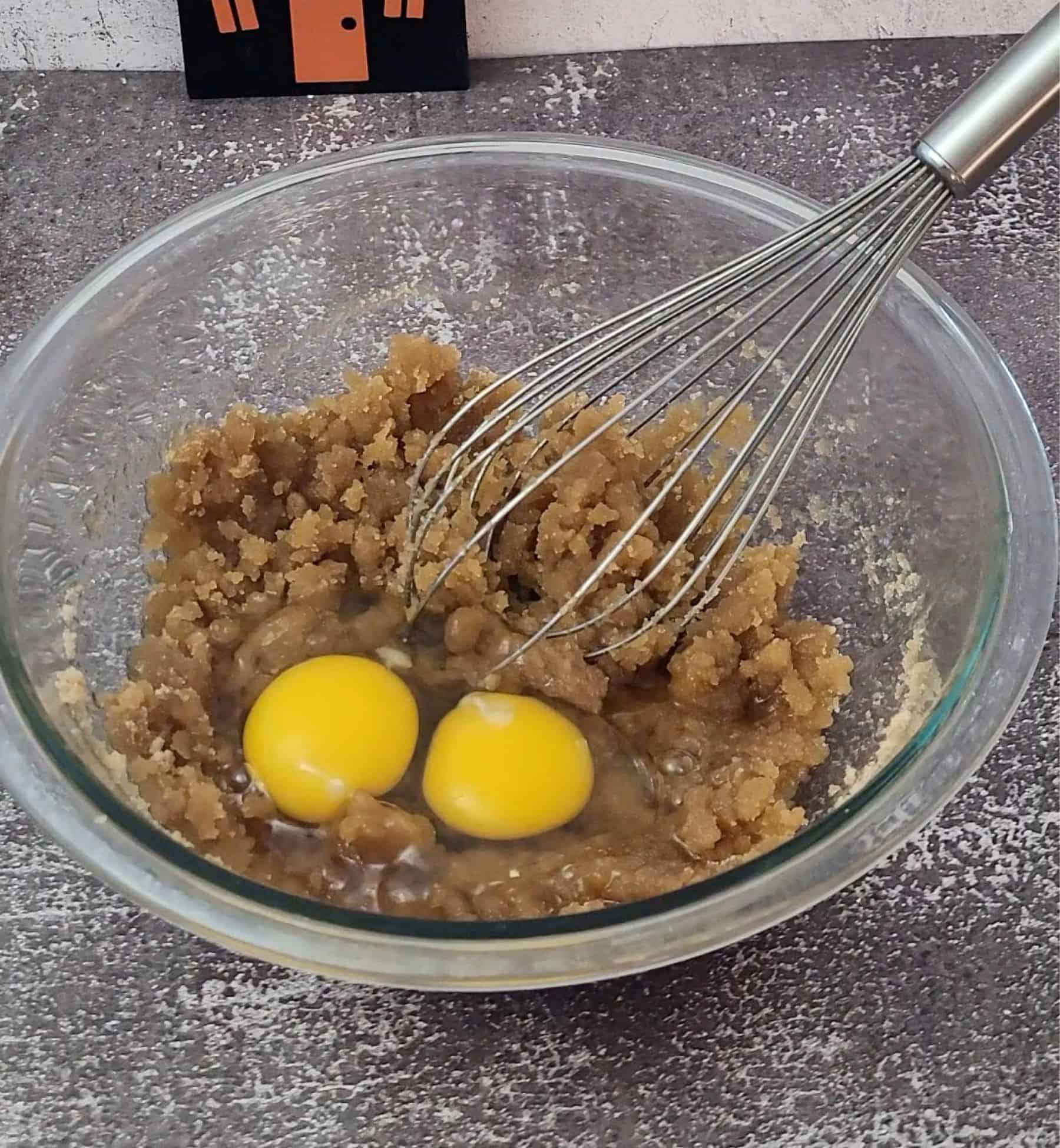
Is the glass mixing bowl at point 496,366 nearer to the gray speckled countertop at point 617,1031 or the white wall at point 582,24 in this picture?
the gray speckled countertop at point 617,1031

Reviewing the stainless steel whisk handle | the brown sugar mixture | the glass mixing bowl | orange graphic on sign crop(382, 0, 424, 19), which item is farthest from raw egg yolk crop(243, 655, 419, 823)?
orange graphic on sign crop(382, 0, 424, 19)

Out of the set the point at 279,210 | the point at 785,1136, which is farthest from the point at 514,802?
the point at 279,210

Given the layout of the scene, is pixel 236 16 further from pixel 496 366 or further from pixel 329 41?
pixel 496 366

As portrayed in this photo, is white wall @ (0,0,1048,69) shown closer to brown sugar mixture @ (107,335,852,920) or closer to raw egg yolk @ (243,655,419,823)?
brown sugar mixture @ (107,335,852,920)

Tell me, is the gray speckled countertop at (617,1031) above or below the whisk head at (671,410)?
below

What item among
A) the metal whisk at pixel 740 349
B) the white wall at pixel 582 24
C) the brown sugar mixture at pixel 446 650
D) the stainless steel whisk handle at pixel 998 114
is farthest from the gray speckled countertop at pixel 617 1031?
the white wall at pixel 582 24

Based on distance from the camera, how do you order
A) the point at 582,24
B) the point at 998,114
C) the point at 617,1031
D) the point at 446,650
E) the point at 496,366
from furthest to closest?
the point at 582,24
the point at 496,366
the point at 446,650
the point at 617,1031
the point at 998,114

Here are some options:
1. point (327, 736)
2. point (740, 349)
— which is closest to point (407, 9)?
point (740, 349)
